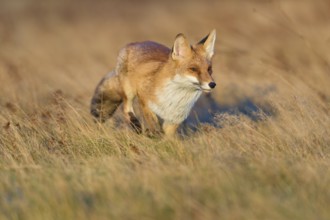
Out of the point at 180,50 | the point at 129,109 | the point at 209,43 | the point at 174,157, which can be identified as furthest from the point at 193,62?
the point at 174,157

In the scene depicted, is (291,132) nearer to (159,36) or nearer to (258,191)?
(258,191)

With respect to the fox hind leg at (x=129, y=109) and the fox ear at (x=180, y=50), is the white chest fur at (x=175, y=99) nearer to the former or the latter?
the fox ear at (x=180, y=50)

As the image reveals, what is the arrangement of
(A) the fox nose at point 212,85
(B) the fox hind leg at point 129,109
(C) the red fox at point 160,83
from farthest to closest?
1. (B) the fox hind leg at point 129,109
2. (C) the red fox at point 160,83
3. (A) the fox nose at point 212,85

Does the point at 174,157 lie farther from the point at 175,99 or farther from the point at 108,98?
the point at 108,98

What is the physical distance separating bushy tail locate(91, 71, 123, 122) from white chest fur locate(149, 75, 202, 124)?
106cm

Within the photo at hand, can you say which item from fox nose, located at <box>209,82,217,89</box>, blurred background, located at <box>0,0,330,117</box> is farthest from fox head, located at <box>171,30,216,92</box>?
blurred background, located at <box>0,0,330,117</box>

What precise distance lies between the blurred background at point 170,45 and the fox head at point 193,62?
4.37 ft

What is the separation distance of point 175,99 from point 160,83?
0.31 m

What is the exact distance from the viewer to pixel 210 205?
199 inches

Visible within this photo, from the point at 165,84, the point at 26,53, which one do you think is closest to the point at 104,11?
the point at 26,53

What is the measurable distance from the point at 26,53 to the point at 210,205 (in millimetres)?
13780

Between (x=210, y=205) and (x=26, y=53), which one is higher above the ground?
(x=210, y=205)

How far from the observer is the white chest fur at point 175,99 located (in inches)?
322

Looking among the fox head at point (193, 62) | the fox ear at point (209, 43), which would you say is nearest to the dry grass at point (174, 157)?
the fox head at point (193, 62)
